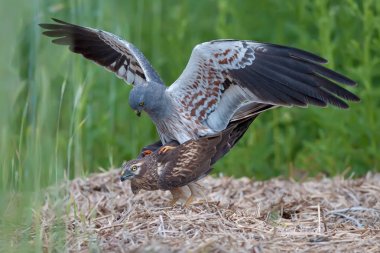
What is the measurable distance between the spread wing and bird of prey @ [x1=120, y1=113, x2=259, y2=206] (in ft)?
1.07

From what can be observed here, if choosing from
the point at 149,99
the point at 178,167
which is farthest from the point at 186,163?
the point at 149,99

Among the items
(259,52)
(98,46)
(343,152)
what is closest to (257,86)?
(259,52)

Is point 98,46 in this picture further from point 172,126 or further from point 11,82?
point 11,82

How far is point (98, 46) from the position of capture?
271 inches

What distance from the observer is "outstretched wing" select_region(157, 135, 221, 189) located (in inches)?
223

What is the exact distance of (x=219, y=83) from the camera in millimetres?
6125

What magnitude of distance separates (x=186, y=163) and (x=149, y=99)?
0.69 m

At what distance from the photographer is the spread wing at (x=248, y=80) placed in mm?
5625

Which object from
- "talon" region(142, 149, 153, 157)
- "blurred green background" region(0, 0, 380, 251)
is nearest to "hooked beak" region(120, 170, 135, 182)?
"talon" region(142, 149, 153, 157)

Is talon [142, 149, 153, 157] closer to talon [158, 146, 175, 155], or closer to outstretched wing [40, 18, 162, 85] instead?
talon [158, 146, 175, 155]

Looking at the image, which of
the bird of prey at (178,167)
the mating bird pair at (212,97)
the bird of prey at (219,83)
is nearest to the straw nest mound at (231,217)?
the bird of prey at (178,167)

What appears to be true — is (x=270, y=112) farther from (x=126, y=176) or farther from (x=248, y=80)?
(x=126, y=176)

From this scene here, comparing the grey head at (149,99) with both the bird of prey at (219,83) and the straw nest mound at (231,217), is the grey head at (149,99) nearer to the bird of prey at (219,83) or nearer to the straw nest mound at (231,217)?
the bird of prey at (219,83)

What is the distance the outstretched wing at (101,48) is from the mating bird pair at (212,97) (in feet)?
0.08
